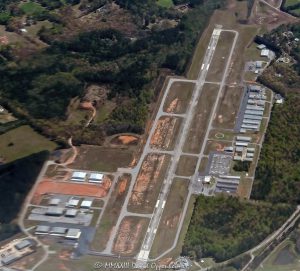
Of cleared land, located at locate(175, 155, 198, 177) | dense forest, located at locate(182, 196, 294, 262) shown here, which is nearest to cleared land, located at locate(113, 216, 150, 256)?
dense forest, located at locate(182, 196, 294, 262)

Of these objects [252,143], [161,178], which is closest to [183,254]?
[161,178]

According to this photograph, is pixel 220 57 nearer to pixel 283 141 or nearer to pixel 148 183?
pixel 283 141

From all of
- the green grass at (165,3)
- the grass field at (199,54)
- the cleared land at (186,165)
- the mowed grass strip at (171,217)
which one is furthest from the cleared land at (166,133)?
the green grass at (165,3)

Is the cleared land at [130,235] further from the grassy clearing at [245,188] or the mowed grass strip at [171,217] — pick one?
the grassy clearing at [245,188]

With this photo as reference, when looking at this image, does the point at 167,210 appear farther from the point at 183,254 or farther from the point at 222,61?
the point at 222,61

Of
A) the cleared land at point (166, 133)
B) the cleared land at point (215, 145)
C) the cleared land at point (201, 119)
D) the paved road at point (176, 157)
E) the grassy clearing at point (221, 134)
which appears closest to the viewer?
the paved road at point (176, 157)

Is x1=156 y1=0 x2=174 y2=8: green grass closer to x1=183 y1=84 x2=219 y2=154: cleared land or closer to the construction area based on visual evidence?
the construction area
